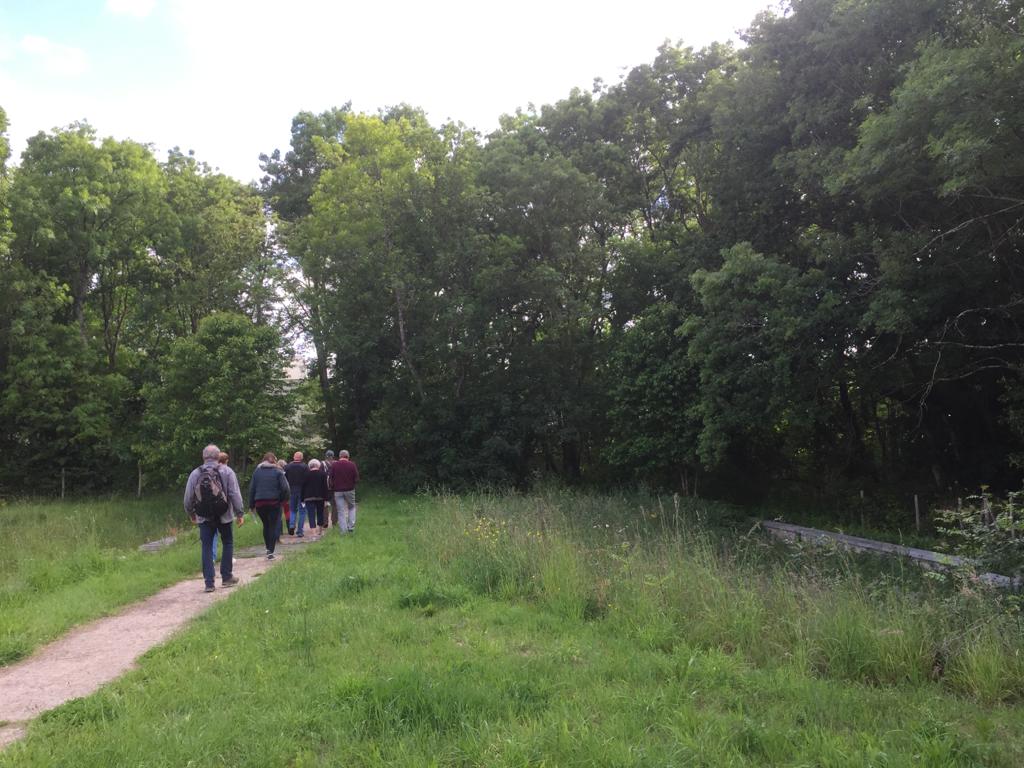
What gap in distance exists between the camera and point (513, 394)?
2570 centimetres

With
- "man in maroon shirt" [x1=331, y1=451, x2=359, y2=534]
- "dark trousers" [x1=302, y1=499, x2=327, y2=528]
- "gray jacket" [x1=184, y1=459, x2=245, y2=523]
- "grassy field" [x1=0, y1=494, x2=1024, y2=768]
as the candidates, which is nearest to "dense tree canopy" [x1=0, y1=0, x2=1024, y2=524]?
"man in maroon shirt" [x1=331, y1=451, x2=359, y2=534]

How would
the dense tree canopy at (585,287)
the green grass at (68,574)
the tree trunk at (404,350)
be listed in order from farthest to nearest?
the tree trunk at (404,350)
the dense tree canopy at (585,287)
the green grass at (68,574)

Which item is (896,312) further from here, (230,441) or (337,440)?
(337,440)

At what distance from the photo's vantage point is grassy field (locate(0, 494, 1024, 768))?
140 inches

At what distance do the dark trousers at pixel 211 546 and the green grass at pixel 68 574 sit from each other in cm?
77

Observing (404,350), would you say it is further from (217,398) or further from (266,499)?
(266,499)

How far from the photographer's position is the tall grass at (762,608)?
4.64m

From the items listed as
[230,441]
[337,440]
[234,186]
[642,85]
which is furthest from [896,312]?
[234,186]

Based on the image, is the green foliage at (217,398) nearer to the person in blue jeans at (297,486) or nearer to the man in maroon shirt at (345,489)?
the person in blue jeans at (297,486)

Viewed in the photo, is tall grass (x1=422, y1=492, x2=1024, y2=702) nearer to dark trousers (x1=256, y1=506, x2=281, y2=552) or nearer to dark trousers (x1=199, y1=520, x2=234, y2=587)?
dark trousers (x1=199, y1=520, x2=234, y2=587)

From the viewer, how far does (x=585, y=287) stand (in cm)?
2647

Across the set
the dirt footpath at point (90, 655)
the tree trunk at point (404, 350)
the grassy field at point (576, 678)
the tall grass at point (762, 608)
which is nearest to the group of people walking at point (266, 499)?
the dirt footpath at point (90, 655)

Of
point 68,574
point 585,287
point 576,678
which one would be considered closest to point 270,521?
point 68,574

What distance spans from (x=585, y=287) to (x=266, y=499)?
18.8 metres
